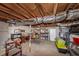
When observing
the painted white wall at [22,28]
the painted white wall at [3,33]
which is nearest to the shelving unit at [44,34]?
the painted white wall at [22,28]

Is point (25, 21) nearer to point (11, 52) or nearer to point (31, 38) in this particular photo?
point (31, 38)

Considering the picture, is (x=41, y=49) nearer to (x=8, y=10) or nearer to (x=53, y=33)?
(x=53, y=33)

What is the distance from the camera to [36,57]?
2.52 m

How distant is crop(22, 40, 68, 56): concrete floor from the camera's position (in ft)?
8.10

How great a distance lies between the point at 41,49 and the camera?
8.14 ft

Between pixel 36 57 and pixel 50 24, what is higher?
pixel 50 24

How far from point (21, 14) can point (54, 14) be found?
576 millimetres

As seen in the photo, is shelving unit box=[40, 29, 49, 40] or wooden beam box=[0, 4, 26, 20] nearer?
wooden beam box=[0, 4, 26, 20]

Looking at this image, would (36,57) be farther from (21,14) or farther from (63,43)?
(21,14)

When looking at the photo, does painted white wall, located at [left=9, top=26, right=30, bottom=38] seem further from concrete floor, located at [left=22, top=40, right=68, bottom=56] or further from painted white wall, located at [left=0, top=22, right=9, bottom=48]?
concrete floor, located at [left=22, top=40, right=68, bottom=56]

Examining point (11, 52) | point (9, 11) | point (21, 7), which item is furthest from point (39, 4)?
point (11, 52)

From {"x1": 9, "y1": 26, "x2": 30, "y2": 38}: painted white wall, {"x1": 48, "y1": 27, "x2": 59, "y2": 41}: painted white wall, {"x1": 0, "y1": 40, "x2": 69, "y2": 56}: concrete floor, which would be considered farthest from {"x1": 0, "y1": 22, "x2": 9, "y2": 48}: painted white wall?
{"x1": 48, "y1": 27, "x2": 59, "y2": 41}: painted white wall

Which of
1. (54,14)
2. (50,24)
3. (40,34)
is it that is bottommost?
(40,34)

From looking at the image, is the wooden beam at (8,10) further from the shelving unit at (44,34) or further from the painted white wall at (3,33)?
the shelving unit at (44,34)
